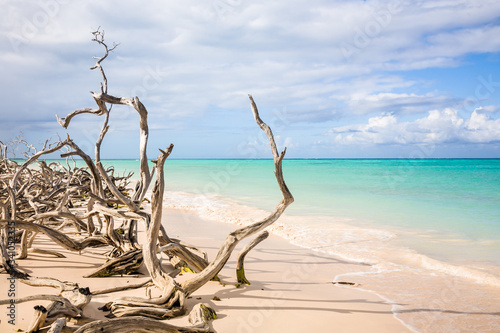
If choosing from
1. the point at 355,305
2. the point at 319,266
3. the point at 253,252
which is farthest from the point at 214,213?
the point at 355,305

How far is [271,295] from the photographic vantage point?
402 cm

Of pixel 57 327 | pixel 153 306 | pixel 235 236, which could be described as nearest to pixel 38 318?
pixel 57 327

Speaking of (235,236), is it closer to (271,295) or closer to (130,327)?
(271,295)

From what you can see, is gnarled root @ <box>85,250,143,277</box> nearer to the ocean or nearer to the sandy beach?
the sandy beach

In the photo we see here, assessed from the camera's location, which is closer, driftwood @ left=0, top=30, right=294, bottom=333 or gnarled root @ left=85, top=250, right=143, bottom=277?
driftwood @ left=0, top=30, right=294, bottom=333

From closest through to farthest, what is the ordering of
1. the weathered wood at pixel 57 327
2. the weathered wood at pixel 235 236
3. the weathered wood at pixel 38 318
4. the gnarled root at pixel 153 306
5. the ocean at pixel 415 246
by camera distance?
1. the weathered wood at pixel 57 327
2. the weathered wood at pixel 38 318
3. the gnarled root at pixel 153 306
4. the weathered wood at pixel 235 236
5. the ocean at pixel 415 246

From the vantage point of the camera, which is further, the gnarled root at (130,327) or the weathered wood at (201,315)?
the weathered wood at (201,315)

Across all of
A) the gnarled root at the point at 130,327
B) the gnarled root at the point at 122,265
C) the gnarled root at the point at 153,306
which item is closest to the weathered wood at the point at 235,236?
the gnarled root at the point at 153,306

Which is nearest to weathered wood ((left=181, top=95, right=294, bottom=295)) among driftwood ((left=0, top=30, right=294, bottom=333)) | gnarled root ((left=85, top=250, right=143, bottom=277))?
driftwood ((left=0, top=30, right=294, bottom=333))

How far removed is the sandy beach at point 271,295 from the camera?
324 cm

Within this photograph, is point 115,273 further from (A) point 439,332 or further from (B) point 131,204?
(A) point 439,332

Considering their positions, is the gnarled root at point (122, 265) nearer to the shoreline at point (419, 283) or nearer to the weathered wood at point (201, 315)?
the weathered wood at point (201, 315)

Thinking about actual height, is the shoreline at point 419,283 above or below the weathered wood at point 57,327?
below

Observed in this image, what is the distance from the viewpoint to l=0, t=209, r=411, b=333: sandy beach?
324 cm
